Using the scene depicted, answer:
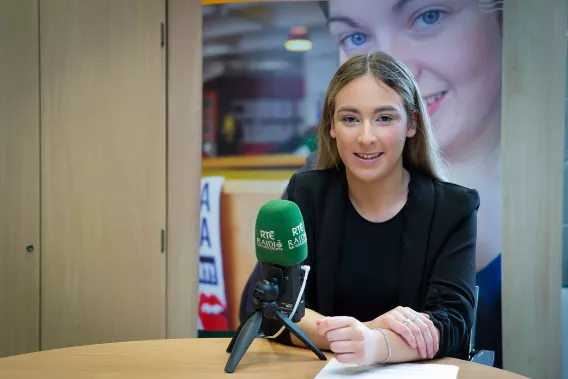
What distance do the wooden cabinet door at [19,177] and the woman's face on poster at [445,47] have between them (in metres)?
1.55

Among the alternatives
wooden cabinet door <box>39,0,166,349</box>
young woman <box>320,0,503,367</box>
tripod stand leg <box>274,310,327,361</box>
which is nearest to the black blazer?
tripod stand leg <box>274,310,327,361</box>

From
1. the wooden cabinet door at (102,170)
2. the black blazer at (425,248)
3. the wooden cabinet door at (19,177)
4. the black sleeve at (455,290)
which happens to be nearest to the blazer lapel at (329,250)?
the black blazer at (425,248)

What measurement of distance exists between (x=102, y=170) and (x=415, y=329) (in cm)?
222

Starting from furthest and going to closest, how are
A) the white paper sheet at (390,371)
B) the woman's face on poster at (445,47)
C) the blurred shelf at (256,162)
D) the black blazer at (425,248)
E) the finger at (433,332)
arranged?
1. the blurred shelf at (256,162)
2. the woman's face on poster at (445,47)
3. the black blazer at (425,248)
4. the finger at (433,332)
5. the white paper sheet at (390,371)

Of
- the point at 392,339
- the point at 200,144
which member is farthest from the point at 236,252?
the point at 392,339

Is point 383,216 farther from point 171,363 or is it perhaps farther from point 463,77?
point 463,77

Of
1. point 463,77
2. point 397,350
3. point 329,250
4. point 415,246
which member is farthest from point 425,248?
point 463,77

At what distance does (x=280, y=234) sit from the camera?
1.35 metres

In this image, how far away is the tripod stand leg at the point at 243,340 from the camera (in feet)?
4.57

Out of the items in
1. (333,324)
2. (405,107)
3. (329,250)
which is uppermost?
(405,107)

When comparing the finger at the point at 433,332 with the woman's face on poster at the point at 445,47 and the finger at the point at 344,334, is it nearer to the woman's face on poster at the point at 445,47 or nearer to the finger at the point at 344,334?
the finger at the point at 344,334

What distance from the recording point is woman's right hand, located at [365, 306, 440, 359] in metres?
1.43

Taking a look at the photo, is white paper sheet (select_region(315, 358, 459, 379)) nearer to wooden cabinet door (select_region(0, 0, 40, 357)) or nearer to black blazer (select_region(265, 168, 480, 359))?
black blazer (select_region(265, 168, 480, 359))

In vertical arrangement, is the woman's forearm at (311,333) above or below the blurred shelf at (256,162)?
below
